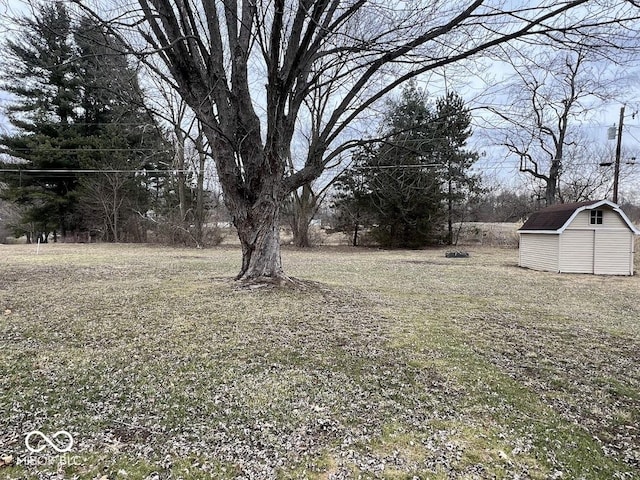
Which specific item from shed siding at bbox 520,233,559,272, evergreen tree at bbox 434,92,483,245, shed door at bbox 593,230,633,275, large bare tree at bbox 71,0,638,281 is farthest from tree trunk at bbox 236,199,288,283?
evergreen tree at bbox 434,92,483,245

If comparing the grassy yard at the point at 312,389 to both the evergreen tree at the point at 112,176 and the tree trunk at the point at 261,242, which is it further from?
the evergreen tree at the point at 112,176

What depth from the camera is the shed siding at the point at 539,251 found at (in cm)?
1057

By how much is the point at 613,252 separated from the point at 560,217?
5.12 feet

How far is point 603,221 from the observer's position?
10.2 m

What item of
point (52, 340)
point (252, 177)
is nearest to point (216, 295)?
point (252, 177)

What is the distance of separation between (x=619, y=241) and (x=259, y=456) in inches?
466

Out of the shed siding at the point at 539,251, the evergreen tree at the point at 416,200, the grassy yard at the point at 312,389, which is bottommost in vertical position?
the grassy yard at the point at 312,389

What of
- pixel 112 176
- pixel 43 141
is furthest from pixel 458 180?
pixel 43 141

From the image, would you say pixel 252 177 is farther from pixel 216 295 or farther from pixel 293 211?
pixel 293 211

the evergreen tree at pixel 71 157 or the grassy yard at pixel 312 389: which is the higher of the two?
the evergreen tree at pixel 71 157

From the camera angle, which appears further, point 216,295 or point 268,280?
point 268,280

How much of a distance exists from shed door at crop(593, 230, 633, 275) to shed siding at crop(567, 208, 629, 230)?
161 millimetres

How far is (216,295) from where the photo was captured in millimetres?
5371

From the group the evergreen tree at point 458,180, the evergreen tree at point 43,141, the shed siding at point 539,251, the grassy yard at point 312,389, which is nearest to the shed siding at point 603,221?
the shed siding at point 539,251
